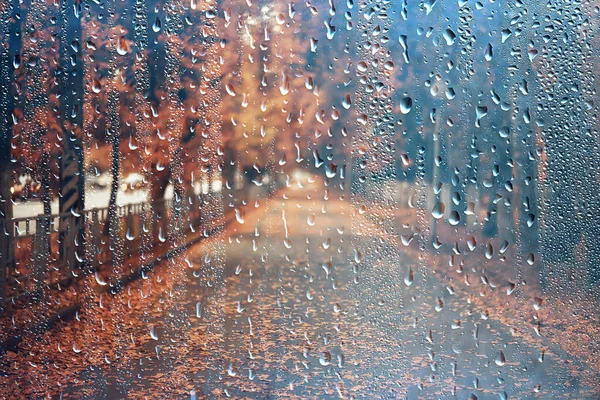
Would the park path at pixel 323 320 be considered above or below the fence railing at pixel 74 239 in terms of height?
below

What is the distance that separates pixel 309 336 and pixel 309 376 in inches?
4.1

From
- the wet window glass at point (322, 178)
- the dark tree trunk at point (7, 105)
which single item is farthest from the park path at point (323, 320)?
the dark tree trunk at point (7, 105)

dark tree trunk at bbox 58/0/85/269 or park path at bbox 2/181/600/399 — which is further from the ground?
dark tree trunk at bbox 58/0/85/269

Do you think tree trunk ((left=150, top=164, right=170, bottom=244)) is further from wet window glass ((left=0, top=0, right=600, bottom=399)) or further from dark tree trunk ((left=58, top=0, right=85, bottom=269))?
dark tree trunk ((left=58, top=0, right=85, bottom=269))

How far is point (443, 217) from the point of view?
4.14 feet

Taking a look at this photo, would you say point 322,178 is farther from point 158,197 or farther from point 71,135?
point 71,135

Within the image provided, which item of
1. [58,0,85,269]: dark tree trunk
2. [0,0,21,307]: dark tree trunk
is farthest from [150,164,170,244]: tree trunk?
[0,0,21,307]: dark tree trunk

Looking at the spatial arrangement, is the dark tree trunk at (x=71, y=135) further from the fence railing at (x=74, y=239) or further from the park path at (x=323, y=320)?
the park path at (x=323, y=320)

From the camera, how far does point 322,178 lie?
4.08ft

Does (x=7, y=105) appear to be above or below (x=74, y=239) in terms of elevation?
above

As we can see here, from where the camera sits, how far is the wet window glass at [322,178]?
122 cm

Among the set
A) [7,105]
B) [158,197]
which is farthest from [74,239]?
[7,105]

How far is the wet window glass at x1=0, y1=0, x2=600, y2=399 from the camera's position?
122cm

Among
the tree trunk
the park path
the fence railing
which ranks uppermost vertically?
the tree trunk
